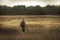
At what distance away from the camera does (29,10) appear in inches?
41.6

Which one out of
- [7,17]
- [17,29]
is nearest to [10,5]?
[7,17]

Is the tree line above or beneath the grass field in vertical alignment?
above

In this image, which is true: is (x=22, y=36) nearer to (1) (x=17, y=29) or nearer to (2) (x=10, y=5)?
(1) (x=17, y=29)

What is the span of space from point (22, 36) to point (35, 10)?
276 millimetres

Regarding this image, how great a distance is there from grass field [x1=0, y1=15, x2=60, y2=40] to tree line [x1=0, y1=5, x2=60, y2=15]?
0.03m

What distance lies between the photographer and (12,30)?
41.3 inches

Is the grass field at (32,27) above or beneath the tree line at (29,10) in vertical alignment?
beneath

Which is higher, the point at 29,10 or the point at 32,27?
the point at 29,10

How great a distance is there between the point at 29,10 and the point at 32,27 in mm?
166

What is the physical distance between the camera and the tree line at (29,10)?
104 centimetres

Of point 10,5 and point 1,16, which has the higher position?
point 10,5

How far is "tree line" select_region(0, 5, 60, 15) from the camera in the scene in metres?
1.04

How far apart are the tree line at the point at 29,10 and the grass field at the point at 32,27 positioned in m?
0.03

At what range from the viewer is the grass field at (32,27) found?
1.02 m
